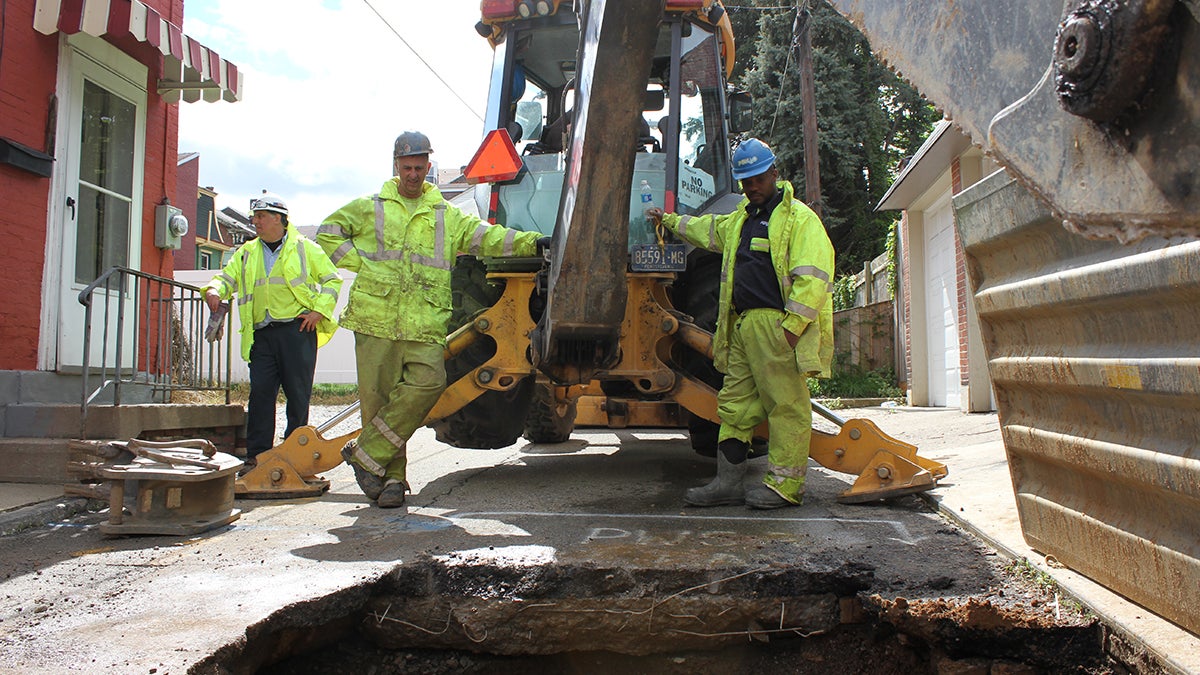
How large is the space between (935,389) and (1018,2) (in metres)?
10.6

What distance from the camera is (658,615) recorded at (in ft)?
8.96

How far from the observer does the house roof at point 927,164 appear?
863cm

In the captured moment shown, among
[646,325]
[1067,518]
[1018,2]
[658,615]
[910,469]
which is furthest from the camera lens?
[646,325]

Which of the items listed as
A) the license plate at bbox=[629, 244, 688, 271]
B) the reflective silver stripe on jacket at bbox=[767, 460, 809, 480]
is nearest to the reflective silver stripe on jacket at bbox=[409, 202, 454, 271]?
the license plate at bbox=[629, 244, 688, 271]

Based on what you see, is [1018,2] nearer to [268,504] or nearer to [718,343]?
[718,343]

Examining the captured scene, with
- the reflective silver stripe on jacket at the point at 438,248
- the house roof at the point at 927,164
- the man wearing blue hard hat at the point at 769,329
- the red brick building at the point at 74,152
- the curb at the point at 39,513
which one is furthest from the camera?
the house roof at the point at 927,164

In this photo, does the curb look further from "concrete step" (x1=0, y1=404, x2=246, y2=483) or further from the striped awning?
the striped awning

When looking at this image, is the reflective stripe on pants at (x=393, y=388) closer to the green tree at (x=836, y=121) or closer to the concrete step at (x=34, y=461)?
the concrete step at (x=34, y=461)

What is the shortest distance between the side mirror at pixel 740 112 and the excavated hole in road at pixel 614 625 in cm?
337

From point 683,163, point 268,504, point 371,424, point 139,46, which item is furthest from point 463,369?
point 139,46

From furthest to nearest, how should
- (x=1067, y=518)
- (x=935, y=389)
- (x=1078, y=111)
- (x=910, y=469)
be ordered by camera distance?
(x=935, y=389) → (x=910, y=469) → (x=1067, y=518) → (x=1078, y=111)

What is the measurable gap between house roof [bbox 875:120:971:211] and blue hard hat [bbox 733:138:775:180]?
4.34 m

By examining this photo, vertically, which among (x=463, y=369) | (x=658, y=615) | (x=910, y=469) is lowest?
(x=658, y=615)

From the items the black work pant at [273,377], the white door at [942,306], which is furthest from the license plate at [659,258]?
the white door at [942,306]
